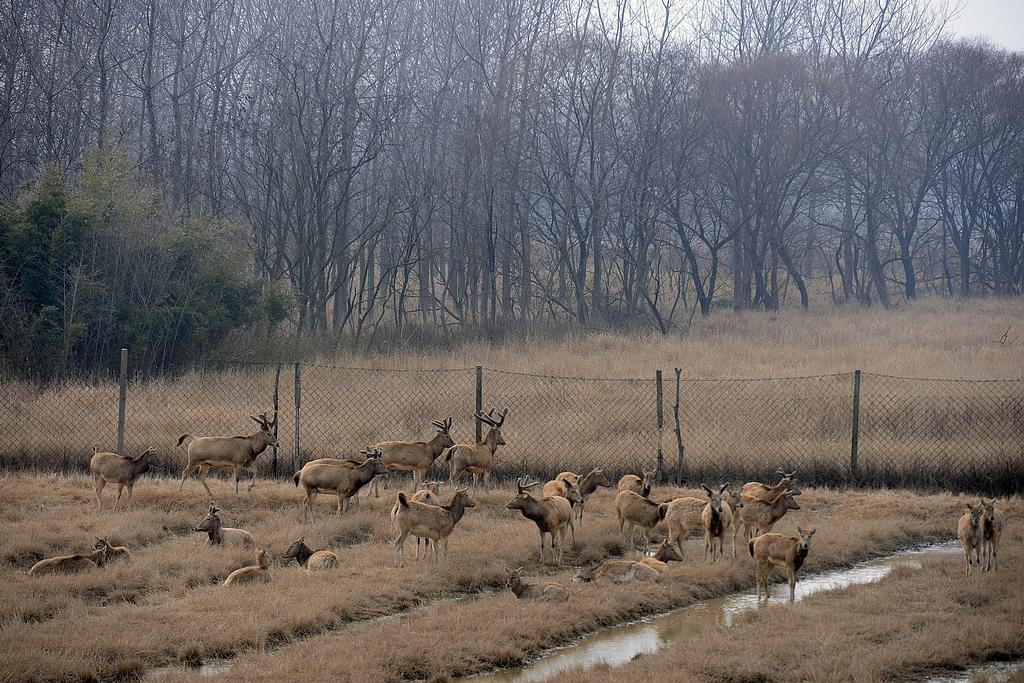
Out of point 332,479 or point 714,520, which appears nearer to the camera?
point 714,520

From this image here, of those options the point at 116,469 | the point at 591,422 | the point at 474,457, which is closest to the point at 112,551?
the point at 116,469

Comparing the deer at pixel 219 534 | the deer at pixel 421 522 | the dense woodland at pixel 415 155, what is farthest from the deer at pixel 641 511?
the dense woodland at pixel 415 155

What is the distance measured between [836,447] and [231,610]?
36.8ft

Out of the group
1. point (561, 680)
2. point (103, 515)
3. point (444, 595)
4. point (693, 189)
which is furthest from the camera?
point (693, 189)

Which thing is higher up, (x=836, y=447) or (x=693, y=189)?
(x=693, y=189)

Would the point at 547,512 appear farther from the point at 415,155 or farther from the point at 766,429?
the point at 415,155

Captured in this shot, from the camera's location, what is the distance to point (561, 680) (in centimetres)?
738

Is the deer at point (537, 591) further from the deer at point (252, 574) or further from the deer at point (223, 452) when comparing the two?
the deer at point (223, 452)

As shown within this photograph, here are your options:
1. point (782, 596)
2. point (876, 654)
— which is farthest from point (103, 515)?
point (876, 654)

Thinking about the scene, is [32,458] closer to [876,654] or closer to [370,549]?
[370,549]

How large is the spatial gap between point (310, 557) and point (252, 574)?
3.09 ft

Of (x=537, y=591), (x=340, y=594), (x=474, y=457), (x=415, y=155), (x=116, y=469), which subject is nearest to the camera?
(x=340, y=594)

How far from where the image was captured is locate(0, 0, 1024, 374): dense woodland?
77.2ft

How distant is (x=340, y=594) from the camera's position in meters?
9.21
